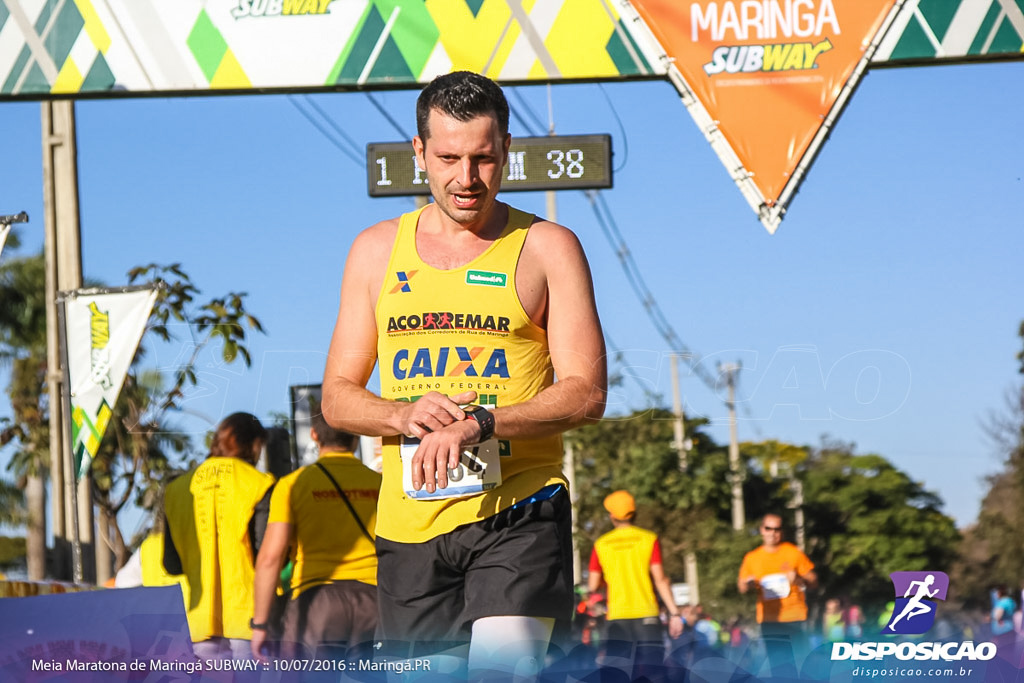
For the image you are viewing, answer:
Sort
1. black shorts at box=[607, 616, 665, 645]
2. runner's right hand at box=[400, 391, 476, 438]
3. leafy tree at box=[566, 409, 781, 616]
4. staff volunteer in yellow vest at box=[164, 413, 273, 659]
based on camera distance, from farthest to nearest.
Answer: leafy tree at box=[566, 409, 781, 616]
black shorts at box=[607, 616, 665, 645]
staff volunteer in yellow vest at box=[164, 413, 273, 659]
runner's right hand at box=[400, 391, 476, 438]

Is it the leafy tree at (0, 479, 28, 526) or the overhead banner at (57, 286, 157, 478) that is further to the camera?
the leafy tree at (0, 479, 28, 526)

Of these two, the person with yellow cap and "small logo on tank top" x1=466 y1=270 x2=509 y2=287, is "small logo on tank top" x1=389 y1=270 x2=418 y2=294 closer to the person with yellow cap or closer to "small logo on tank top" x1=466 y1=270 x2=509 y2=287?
"small logo on tank top" x1=466 y1=270 x2=509 y2=287

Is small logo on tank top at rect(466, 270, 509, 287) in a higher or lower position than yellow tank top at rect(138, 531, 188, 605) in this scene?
higher

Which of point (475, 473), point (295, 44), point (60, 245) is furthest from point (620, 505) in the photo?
point (475, 473)

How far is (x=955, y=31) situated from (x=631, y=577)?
325cm

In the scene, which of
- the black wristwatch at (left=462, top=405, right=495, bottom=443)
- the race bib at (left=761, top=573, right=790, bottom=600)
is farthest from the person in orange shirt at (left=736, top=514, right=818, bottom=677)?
the black wristwatch at (left=462, top=405, right=495, bottom=443)

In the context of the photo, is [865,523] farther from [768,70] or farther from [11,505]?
[11,505]

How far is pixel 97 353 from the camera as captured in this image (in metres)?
5.91

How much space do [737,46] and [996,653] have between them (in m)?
3.38

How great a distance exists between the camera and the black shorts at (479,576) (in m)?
2.33

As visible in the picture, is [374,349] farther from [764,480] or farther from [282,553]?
[764,480]

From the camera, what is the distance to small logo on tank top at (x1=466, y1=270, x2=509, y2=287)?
2.46m

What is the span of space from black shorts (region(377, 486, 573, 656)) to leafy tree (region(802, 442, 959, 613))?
8291mm

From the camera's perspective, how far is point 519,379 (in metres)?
2.46
